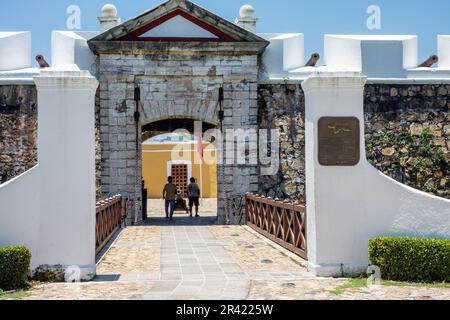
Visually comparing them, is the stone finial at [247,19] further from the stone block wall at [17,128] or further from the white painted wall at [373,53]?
the stone block wall at [17,128]

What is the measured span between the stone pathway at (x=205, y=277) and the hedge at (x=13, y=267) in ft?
0.71

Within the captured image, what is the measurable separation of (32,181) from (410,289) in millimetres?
4139

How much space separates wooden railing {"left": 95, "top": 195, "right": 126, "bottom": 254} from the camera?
857cm

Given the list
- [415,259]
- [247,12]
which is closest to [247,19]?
[247,12]

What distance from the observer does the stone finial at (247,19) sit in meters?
13.8

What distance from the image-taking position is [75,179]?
21.6 feet

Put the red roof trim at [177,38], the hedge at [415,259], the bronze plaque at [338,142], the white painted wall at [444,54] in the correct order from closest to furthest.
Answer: the hedge at [415,259], the bronze plaque at [338,142], the red roof trim at [177,38], the white painted wall at [444,54]

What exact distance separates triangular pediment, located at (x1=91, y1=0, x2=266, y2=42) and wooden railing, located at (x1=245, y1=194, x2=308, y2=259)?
12.1 feet

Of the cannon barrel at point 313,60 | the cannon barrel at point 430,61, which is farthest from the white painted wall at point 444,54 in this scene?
the cannon barrel at point 313,60

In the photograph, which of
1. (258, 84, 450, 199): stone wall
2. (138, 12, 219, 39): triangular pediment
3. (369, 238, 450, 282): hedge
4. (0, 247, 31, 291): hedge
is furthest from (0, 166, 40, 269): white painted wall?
(258, 84, 450, 199): stone wall

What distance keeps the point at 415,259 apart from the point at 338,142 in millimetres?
1505

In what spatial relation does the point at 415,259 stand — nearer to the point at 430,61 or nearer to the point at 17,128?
the point at 430,61

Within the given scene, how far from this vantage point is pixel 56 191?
259 inches
